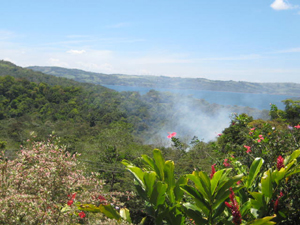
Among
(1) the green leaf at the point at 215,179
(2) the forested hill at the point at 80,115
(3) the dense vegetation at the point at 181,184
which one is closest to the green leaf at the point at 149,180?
(3) the dense vegetation at the point at 181,184

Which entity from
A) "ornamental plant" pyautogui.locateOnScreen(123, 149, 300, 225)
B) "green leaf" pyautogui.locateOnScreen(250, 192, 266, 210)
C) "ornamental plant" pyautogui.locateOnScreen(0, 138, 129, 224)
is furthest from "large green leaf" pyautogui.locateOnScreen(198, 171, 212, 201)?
"ornamental plant" pyautogui.locateOnScreen(0, 138, 129, 224)

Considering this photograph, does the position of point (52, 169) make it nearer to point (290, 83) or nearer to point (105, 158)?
point (105, 158)

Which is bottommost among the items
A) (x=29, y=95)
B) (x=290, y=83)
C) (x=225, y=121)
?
(x=225, y=121)

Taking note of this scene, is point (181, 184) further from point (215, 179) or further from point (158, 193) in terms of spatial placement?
point (215, 179)

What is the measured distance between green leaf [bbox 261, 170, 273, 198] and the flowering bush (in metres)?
2.30

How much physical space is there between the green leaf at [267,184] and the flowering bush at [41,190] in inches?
90.7

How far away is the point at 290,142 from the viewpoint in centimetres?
331

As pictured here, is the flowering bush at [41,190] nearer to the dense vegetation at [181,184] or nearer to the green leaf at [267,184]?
the dense vegetation at [181,184]

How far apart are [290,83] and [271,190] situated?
18802 cm

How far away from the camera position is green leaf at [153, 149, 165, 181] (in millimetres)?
1862

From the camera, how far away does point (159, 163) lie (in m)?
1.89

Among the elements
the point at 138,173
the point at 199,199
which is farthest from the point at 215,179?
the point at 138,173

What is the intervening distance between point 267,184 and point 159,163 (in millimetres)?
721

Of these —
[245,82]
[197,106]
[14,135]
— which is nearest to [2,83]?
[14,135]
